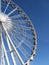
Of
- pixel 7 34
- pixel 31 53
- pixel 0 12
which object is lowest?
pixel 31 53

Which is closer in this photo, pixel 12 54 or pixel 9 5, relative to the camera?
pixel 12 54

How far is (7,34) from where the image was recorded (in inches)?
2229

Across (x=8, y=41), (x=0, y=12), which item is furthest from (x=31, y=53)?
(x=0, y=12)

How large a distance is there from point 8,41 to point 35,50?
5735mm

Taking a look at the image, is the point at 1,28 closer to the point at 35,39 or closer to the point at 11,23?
the point at 11,23

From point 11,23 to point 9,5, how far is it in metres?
4.83

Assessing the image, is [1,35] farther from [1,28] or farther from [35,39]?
[35,39]

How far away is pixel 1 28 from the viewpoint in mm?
56625

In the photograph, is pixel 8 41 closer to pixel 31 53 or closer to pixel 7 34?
pixel 7 34

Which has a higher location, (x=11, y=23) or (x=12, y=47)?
(x=11, y=23)

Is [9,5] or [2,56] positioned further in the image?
[9,5]

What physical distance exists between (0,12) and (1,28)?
2.57 meters

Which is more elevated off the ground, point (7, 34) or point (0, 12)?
point (0, 12)

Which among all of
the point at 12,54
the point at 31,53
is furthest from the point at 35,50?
the point at 12,54
